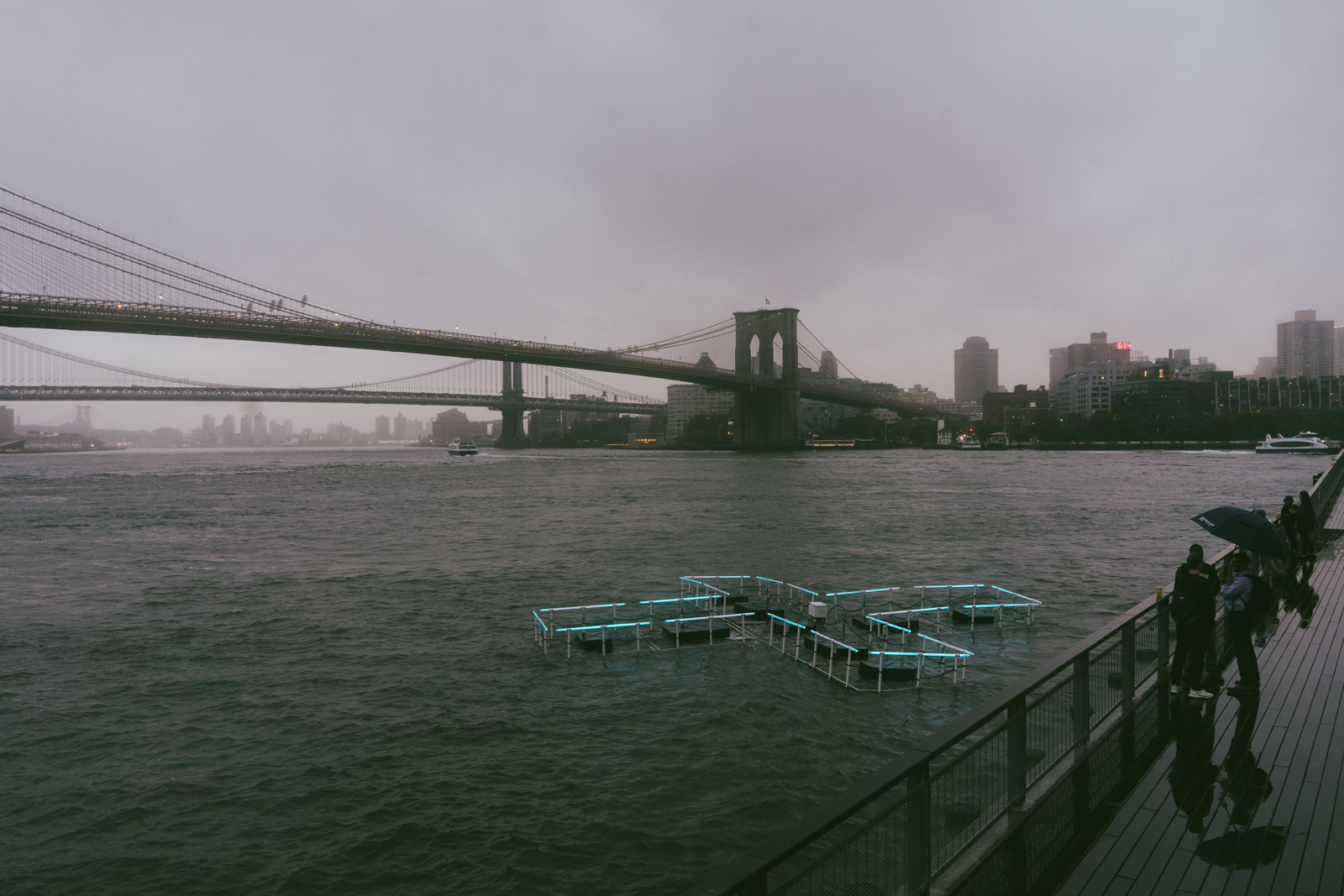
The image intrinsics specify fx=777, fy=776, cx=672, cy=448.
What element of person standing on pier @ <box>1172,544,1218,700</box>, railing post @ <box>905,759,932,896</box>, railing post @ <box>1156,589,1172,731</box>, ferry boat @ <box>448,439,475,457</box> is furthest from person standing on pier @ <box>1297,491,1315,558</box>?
ferry boat @ <box>448,439,475,457</box>

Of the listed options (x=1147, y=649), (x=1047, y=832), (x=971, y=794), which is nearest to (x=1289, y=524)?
(x=1147, y=649)

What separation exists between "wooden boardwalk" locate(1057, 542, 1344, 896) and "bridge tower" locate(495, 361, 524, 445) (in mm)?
87669

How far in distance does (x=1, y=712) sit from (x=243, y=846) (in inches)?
232

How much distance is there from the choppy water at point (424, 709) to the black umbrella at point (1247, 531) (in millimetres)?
3748

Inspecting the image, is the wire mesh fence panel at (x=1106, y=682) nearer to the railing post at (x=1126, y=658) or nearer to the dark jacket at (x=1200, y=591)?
the railing post at (x=1126, y=658)

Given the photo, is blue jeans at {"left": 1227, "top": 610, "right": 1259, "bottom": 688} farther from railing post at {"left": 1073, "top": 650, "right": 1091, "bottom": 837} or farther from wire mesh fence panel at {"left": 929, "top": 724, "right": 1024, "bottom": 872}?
wire mesh fence panel at {"left": 929, "top": 724, "right": 1024, "bottom": 872}

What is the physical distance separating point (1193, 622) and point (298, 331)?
5834cm

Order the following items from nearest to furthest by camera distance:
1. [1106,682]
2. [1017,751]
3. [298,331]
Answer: [1017,751] < [1106,682] < [298,331]

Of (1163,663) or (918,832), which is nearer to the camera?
(918,832)

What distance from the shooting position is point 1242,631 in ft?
21.1

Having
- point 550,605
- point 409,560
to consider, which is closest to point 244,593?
point 409,560

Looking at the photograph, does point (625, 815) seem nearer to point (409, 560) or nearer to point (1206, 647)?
point (1206, 647)

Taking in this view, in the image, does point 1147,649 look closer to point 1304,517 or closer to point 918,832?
point 918,832

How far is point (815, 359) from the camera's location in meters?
119
